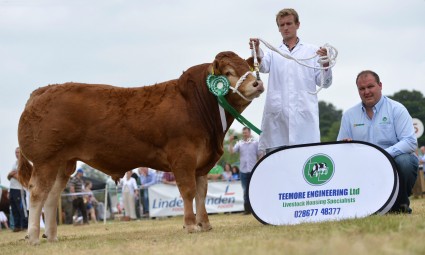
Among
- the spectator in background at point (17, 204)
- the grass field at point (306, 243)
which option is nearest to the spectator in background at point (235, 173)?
the spectator in background at point (17, 204)

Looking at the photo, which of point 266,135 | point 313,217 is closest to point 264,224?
point 313,217

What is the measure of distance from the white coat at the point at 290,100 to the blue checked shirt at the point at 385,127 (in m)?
0.44

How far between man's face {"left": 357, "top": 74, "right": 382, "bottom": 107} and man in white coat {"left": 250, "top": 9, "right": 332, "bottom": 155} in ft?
1.48

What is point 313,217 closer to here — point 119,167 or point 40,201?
point 119,167

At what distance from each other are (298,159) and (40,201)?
3043mm

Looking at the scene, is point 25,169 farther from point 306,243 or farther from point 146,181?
point 146,181

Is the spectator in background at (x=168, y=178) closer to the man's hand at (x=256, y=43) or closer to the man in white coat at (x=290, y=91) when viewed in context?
the man in white coat at (x=290, y=91)

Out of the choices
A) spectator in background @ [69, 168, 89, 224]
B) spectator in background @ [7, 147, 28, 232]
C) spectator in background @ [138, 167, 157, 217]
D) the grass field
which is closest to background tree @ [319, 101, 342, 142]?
spectator in background @ [138, 167, 157, 217]

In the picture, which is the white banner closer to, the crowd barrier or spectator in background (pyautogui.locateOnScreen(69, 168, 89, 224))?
the crowd barrier

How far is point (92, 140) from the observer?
7766mm

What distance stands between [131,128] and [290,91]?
6.70ft

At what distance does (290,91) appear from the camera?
823 centimetres

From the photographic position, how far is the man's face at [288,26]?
328 inches

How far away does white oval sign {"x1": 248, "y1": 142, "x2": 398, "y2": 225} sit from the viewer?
23.5 feet
